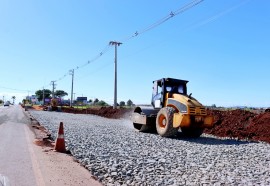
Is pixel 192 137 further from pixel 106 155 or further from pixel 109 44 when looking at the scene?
pixel 109 44

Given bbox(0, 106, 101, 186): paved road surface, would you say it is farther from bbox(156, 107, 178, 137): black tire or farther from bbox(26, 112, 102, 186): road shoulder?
bbox(156, 107, 178, 137): black tire

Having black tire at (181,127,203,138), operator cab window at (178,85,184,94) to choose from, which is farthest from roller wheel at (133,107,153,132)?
operator cab window at (178,85,184,94)

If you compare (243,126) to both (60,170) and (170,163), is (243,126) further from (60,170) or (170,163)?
(60,170)

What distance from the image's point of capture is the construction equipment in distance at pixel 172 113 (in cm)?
1515

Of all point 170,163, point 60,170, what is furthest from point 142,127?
point 60,170

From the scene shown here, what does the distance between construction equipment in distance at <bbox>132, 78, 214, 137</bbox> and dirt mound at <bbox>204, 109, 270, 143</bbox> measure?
2379 millimetres

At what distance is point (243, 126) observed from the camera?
19.3 m

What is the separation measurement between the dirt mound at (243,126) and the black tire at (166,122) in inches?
153

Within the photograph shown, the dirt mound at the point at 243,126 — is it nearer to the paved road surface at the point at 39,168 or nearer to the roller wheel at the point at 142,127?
the roller wheel at the point at 142,127

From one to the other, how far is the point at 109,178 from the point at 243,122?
1378 cm

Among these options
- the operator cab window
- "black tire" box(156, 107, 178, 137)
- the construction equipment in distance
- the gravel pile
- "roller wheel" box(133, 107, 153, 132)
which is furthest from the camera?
"roller wheel" box(133, 107, 153, 132)

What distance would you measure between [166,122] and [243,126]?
584 centimetres

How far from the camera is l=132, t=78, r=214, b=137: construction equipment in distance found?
49.7 ft

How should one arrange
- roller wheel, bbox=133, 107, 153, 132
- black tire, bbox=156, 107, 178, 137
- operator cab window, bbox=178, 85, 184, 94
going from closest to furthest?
black tire, bbox=156, 107, 178, 137 → operator cab window, bbox=178, 85, 184, 94 → roller wheel, bbox=133, 107, 153, 132
